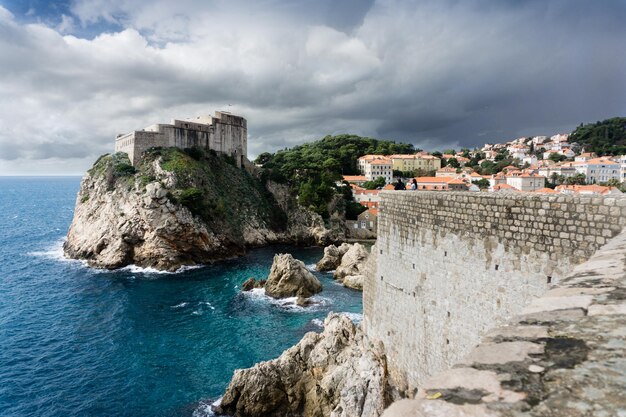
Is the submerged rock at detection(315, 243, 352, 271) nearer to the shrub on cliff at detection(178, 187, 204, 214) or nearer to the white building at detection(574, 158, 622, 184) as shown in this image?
the shrub on cliff at detection(178, 187, 204, 214)

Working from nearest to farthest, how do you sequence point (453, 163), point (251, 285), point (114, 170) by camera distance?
point (251, 285)
point (114, 170)
point (453, 163)

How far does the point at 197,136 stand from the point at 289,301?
35.6 metres

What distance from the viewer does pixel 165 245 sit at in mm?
38219

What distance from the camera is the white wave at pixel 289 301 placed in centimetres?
2595

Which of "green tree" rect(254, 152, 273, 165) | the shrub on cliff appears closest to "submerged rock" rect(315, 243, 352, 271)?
the shrub on cliff

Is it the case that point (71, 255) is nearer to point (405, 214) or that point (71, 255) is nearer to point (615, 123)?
point (405, 214)

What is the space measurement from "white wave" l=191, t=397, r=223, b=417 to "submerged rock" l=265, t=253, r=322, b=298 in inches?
503

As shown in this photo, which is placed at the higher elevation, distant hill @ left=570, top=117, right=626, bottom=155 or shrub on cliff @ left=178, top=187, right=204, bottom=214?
distant hill @ left=570, top=117, right=626, bottom=155

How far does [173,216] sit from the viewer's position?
3966 cm

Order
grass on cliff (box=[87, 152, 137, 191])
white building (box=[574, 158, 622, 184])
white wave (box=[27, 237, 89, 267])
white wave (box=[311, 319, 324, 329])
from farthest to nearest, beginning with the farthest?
1. white building (box=[574, 158, 622, 184])
2. grass on cliff (box=[87, 152, 137, 191])
3. white wave (box=[27, 237, 89, 267])
4. white wave (box=[311, 319, 324, 329])

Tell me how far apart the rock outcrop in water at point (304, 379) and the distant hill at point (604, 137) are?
369 feet

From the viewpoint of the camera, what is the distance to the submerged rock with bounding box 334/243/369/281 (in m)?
32.9

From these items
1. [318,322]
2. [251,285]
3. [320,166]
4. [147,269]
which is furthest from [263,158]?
[318,322]

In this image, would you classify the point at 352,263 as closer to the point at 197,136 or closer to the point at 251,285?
the point at 251,285
